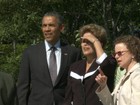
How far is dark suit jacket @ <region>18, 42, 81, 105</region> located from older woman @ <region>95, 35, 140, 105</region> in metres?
0.85

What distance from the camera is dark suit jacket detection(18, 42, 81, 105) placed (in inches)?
230

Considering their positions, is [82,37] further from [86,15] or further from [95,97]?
[86,15]

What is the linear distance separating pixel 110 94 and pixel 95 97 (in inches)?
13.7

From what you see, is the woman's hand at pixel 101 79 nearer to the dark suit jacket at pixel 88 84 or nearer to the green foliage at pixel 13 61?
the dark suit jacket at pixel 88 84

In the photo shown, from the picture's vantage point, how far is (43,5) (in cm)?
1107

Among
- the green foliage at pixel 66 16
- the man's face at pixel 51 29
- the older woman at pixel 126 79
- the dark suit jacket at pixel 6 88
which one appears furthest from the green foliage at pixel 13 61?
the dark suit jacket at pixel 6 88

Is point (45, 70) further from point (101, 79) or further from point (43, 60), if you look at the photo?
point (101, 79)

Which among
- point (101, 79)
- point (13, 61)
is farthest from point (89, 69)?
point (13, 61)

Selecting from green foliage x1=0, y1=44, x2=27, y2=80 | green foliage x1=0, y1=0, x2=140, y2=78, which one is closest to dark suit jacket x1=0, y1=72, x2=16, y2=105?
green foliage x1=0, y1=0, x2=140, y2=78

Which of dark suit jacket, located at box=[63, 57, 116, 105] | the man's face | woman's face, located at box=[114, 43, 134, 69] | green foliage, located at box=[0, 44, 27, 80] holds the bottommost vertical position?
green foliage, located at box=[0, 44, 27, 80]

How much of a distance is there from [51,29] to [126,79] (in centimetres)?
127

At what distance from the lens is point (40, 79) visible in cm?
587

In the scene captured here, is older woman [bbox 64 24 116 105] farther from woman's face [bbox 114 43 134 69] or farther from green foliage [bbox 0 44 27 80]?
green foliage [bbox 0 44 27 80]

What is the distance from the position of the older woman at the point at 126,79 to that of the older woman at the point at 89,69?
1.12 ft
